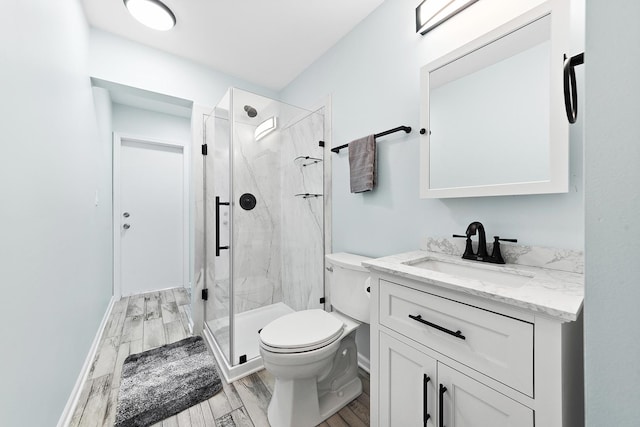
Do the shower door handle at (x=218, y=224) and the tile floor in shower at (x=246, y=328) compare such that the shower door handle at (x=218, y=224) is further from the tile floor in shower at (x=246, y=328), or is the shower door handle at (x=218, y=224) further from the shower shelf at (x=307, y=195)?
the shower shelf at (x=307, y=195)

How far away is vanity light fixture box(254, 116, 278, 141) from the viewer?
2.06 m

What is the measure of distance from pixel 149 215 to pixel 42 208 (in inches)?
98.2

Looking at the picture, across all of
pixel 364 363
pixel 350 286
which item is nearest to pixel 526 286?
pixel 350 286

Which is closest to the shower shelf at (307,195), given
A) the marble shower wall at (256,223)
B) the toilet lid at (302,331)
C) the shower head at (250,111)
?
the marble shower wall at (256,223)

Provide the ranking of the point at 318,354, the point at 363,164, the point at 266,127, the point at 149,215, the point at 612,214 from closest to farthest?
1. the point at 612,214
2. the point at 318,354
3. the point at 363,164
4. the point at 266,127
5. the point at 149,215

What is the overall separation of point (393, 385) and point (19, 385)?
53.7 inches

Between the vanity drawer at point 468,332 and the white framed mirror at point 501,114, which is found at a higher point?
the white framed mirror at point 501,114

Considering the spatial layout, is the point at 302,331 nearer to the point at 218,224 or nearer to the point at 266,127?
the point at 218,224

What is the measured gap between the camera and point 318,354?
4.14 feet

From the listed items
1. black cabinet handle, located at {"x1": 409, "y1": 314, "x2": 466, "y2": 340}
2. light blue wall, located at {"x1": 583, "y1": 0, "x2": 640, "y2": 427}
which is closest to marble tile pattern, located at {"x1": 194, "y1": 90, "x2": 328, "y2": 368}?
black cabinet handle, located at {"x1": 409, "y1": 314, "x2": 466, "y2": 340}

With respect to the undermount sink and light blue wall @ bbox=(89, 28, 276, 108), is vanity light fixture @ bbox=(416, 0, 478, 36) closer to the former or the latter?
the undermount sink

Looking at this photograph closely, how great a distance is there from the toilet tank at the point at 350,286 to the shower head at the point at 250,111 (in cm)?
127

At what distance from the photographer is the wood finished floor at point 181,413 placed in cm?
135

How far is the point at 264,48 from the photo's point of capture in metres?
2.11
